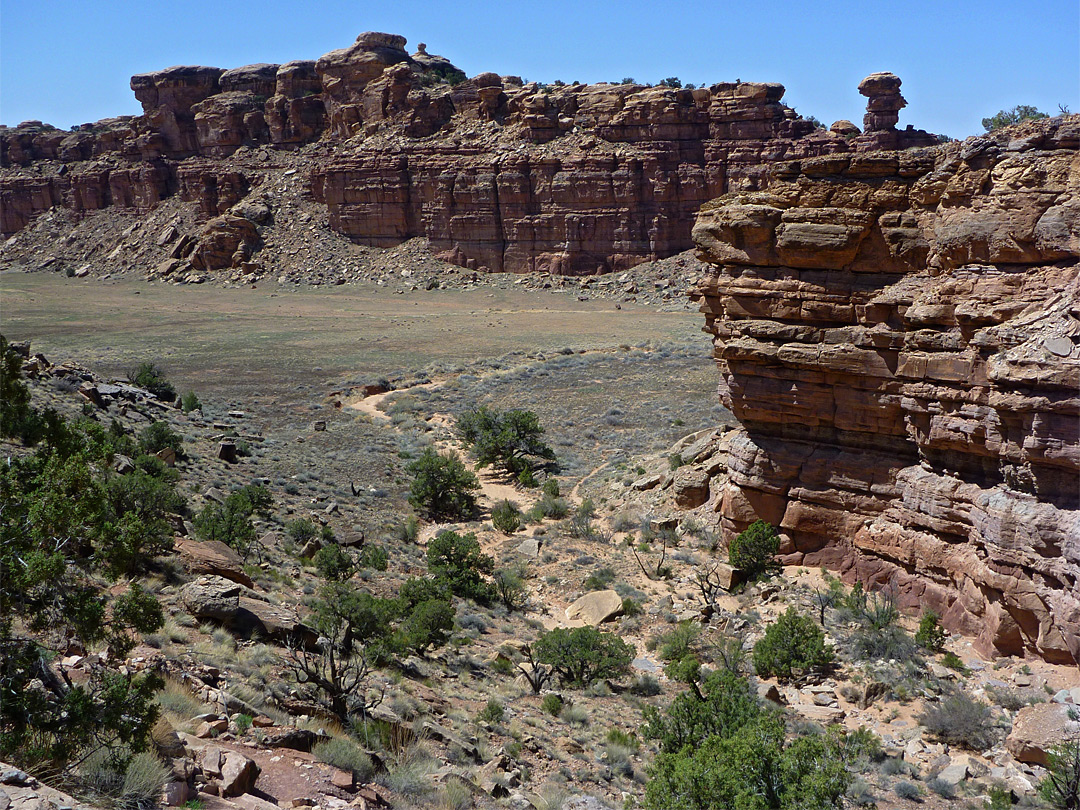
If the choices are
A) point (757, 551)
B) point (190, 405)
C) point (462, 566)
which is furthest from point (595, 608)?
point (190, 405)

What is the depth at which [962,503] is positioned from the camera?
44.8 feet

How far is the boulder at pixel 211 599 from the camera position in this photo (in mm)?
12039

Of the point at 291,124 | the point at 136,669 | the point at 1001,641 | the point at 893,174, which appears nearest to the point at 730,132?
the point at 291,124

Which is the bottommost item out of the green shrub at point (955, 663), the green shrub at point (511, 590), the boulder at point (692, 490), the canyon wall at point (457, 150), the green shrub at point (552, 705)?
the green shrub at point (511, 590)

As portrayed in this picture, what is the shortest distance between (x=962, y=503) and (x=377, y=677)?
10.1 meters

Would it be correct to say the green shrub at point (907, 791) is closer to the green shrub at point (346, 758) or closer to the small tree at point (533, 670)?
the small tree at point (533, 670)

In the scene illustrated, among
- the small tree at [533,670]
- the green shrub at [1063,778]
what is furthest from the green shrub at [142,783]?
the green shrub at [1063,778]

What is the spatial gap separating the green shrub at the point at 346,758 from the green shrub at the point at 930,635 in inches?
375

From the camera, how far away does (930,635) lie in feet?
44.2

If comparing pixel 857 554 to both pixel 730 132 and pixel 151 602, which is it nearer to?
pixel 151 602

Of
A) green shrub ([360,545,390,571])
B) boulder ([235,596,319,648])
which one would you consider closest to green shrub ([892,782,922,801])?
boulder ([235,596,319,648])

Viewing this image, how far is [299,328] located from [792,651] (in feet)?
185

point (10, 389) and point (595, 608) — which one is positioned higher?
point (10, 389)

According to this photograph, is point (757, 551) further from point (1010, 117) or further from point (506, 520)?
point (1010, 117)
